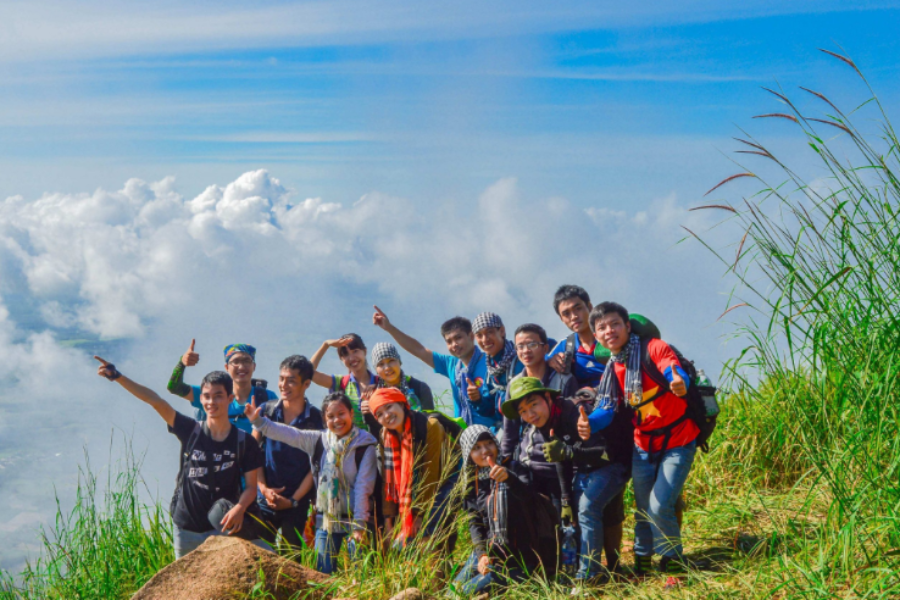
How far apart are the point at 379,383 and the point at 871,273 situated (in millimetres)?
3855

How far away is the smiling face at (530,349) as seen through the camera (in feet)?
18.9

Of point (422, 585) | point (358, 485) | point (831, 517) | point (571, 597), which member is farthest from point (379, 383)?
point (831, 517)

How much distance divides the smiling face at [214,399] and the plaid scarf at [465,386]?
1977 mm

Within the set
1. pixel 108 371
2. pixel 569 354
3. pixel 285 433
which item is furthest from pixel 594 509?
pixel 108 371

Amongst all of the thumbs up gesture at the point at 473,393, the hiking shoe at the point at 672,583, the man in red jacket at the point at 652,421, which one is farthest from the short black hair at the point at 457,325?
the hiking shoe at the point at 672,583

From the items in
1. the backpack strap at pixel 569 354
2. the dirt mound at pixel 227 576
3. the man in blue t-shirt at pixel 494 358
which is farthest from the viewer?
the man in blue t-shirt at pixel 494 358

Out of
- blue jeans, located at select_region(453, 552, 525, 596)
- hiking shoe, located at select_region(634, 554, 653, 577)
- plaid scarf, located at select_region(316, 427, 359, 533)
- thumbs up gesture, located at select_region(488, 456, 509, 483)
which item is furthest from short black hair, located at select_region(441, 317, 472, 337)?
hiking shoe, located at select_region(634, 554, 653, 577)

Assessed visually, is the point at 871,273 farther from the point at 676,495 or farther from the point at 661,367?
the point at 676,495

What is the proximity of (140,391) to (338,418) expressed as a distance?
169 centimetres

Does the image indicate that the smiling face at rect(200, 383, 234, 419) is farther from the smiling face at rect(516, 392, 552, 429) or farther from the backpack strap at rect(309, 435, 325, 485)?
the smiling face at rect(516, 392, 552, 429)

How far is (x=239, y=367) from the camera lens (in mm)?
6676

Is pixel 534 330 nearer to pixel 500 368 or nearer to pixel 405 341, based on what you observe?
pixel 500 368

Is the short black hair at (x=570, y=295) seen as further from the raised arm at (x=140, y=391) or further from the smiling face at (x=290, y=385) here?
the raised arm at (x=140, y=391)

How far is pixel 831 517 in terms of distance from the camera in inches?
175
